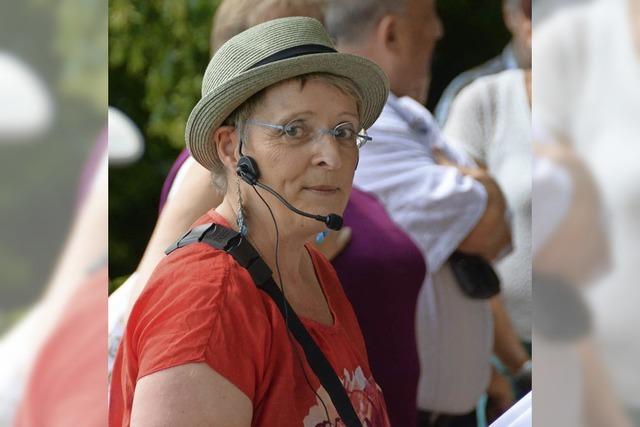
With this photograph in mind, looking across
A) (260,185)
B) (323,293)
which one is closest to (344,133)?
(260,185)

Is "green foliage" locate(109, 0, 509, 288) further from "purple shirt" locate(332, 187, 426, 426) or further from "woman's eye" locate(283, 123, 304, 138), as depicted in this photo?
"woman's eye" locate(283, 123, 304, 138)

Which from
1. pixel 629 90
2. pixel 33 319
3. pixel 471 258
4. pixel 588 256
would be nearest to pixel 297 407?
pixel 33 319

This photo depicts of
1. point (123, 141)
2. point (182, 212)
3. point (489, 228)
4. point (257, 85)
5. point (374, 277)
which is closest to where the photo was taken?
point (257, 85)

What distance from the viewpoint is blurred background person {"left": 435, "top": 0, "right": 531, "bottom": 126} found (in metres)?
2.59

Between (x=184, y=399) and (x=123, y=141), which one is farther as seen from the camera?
(x=123, y=141)

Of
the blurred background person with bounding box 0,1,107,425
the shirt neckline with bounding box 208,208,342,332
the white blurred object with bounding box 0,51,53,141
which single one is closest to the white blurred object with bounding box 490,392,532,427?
the shirt neckline with bounding box 208,208,342,332

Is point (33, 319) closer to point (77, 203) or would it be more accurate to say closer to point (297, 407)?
point (77, 203)

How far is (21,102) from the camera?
160 centimetres

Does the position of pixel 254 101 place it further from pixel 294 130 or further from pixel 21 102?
pixel 21 102

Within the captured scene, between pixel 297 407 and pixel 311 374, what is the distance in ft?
0.20

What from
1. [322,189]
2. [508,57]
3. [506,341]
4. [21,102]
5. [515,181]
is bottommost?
[506,341]

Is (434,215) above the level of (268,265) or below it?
below

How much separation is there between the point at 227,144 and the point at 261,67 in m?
0.17

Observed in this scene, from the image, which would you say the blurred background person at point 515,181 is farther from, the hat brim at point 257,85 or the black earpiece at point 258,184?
the black earpiece at point 258,184
